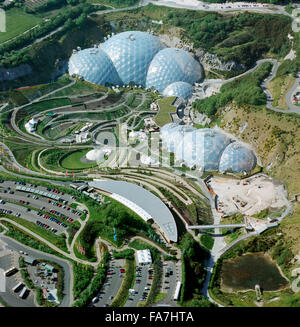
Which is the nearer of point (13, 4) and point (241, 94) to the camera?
point (241, 94)

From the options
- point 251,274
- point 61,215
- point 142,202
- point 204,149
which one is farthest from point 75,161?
point 251,274

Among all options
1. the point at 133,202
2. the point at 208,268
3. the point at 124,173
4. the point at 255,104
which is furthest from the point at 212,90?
the point at 208,268

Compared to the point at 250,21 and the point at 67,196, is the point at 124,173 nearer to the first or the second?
the point at 67,196

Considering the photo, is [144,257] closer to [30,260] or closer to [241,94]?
[30,260]

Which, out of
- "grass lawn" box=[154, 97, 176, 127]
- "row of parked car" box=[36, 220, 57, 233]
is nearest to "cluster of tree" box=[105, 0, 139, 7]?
"grass lawn" box=[154, 97, 176, 127]

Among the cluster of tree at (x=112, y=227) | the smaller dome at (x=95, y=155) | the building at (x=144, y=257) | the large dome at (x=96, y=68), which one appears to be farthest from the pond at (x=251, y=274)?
the large dome at (x=96, y=68)

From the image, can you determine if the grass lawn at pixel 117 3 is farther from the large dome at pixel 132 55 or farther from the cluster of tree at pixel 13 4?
the large dome at pixel 132 55

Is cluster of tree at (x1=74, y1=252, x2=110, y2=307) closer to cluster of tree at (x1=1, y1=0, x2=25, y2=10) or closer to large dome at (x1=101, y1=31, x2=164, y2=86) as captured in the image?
large dome at (x1=101, y1=31, x2=164, y2=86)
